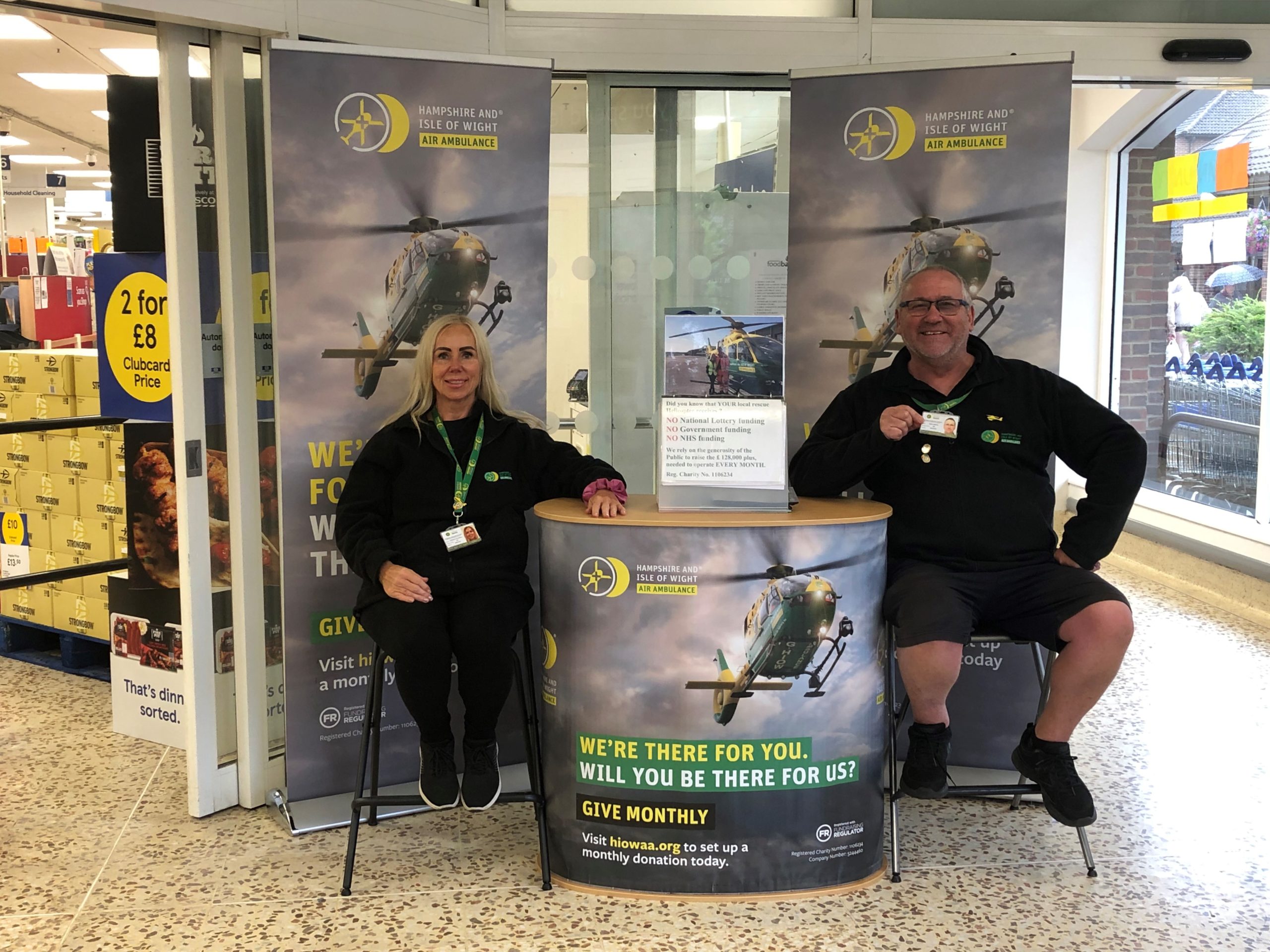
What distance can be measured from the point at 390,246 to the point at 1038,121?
→ 1833mm

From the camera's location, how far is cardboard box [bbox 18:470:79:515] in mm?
4449

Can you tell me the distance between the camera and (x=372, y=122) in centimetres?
298

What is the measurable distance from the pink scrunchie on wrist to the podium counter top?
1.2 inches

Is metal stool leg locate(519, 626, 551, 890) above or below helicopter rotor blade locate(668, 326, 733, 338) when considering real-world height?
below

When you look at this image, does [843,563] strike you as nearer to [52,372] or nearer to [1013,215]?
[1013,215]

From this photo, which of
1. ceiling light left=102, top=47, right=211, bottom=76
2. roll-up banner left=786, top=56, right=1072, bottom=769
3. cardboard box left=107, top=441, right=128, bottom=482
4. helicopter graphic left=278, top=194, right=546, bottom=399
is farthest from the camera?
ceiling light left=102, top=47, right=211, bottom=76

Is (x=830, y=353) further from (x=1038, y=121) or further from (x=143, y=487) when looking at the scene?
(x=143, y=487)

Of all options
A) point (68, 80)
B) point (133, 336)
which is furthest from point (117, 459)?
point (68, 80)

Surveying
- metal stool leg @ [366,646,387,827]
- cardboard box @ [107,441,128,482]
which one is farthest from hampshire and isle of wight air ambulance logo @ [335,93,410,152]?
cardboard box @ [107,441,128,482]

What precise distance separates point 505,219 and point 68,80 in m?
6.82

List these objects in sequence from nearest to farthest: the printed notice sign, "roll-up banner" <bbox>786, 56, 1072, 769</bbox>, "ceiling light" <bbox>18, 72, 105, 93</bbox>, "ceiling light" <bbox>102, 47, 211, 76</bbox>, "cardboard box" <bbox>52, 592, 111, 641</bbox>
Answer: the printed notice sign → "roll-up banner" <bbox>786, 56, 1072, 769</bbox> → "cardboard box" <bbox>52, 592, 111, 641</bbox> → "ceiling light" <bbox>102, 47, 211, 76</bbox> → "ceiling light" <bbox>18, 72, 105, 93</bbox>

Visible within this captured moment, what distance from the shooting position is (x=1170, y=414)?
23.1ft

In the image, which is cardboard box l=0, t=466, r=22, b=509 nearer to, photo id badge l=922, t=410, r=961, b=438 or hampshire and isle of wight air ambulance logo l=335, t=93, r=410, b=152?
hampshire and isle of wight air ambulance logo l=335, t=93, r=410, b=152

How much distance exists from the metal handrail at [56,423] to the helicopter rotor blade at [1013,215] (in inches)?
104
